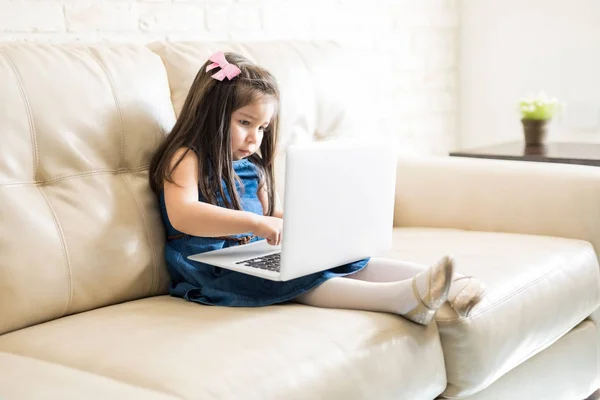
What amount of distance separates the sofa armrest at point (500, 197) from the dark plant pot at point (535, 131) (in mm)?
628

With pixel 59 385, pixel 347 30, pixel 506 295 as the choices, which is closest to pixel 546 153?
pixel 347 30

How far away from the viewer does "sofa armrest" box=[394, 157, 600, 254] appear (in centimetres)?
196

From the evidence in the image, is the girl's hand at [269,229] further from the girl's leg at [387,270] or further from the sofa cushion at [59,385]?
the sofa cushion at [59,385]

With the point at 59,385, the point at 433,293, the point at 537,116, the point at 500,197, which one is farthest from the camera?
the point at 537,116

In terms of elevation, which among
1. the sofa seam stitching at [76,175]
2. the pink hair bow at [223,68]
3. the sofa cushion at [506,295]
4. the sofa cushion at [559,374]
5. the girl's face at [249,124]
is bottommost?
the sofa cushion at [559,374]

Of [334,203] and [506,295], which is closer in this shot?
[334,203]

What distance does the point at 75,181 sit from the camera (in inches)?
61.5

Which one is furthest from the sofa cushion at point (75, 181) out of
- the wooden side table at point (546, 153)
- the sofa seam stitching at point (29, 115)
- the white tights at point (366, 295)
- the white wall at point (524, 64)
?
the white wall at point (524, 64)

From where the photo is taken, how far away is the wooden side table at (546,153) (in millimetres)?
2383

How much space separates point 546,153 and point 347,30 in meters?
0.84

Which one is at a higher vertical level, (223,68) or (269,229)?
(223,68)

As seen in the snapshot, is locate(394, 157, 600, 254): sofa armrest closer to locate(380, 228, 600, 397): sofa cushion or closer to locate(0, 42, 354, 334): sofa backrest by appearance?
locate(380, 228, 600, 397): sofa cushion

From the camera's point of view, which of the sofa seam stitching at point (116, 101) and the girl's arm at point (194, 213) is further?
the sofa seam stitching at point (116, 101)

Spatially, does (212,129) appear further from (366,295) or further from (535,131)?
(535,131)
